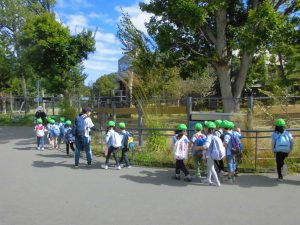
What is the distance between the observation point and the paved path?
562 centimetres

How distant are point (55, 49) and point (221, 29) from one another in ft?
29.9

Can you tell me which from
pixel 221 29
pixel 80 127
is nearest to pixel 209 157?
pixel 80 127

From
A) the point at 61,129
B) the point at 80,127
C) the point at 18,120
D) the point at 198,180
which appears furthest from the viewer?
the point at 18,120

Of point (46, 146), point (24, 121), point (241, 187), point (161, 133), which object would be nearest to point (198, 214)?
point (241, 187)

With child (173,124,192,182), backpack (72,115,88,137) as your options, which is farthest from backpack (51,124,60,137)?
child (173,124,192,182)

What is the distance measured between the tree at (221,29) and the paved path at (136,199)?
4.85 meters

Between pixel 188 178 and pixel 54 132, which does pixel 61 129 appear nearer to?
pixel 54 132

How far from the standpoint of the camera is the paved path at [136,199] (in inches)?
221

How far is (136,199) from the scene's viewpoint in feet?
22.0

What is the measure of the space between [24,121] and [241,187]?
67.6ft

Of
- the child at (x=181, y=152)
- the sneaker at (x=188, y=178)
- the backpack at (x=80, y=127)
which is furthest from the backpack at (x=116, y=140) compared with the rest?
the sneaker at (x=188, y=178)

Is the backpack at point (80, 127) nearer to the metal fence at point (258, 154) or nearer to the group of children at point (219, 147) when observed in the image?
the metal fence at point (258, 154)

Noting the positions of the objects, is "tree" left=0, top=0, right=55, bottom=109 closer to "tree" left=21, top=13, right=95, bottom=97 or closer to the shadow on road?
"tree" left=21, top=13, right=95, bottom=97

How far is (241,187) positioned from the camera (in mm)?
7465
